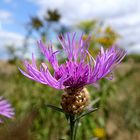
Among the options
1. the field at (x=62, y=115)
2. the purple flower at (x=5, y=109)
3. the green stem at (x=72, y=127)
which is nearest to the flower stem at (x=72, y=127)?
the green stem at (x=72, y=127)

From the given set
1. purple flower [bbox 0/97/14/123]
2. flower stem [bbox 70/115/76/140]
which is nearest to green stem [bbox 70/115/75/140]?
flower stem [bbox 70/115/76/140]

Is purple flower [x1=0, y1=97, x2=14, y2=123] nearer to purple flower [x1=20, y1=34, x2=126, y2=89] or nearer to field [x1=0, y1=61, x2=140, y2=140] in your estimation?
field [x1=0, y1=61, x2=140, y2=140]

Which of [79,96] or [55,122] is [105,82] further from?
[79,96]

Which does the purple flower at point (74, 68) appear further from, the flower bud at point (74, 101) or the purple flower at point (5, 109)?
the purple flower at point (5, 109)

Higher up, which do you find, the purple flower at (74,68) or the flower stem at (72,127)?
the purple flower at (74,68)

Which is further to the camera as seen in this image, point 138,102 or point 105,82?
point 138,102

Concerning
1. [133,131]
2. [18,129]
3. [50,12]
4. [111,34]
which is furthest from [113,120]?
[18,129]

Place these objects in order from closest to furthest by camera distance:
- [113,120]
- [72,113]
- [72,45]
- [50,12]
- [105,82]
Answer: [72,113]
[72,45]
[105,82]
[50,12]
[113,120]
